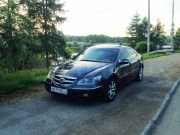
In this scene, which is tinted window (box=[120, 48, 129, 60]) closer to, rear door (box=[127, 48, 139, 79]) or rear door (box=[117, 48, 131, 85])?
rear door (box=[117, 48, 131, 85])

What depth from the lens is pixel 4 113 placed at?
14.3 feet

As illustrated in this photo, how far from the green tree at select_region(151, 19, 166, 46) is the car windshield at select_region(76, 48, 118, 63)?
57638 millimetres

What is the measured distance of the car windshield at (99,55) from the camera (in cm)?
588

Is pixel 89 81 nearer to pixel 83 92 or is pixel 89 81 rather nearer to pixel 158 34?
pixel 83 92

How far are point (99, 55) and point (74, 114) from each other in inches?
94.5

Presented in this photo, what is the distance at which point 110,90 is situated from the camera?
17.1ft

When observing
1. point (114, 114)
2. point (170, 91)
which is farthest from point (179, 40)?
point (114, 114)

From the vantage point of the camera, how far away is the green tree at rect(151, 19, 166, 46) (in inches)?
2360

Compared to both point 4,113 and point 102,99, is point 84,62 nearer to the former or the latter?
point 102,99

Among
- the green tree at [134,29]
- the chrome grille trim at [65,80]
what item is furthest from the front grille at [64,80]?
the green tree at [134,29]

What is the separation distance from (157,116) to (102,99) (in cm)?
148

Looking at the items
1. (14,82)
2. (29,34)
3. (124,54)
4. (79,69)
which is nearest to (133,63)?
(124,54)

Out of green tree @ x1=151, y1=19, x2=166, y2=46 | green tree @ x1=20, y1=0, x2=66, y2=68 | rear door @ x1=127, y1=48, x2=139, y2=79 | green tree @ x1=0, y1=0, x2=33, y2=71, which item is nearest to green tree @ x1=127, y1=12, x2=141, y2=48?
green tree @ x1=151, y1=19, x2=166, y2=46

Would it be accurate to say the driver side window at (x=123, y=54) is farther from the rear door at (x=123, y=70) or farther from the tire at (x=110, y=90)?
the tire at (x=110, y=90)
